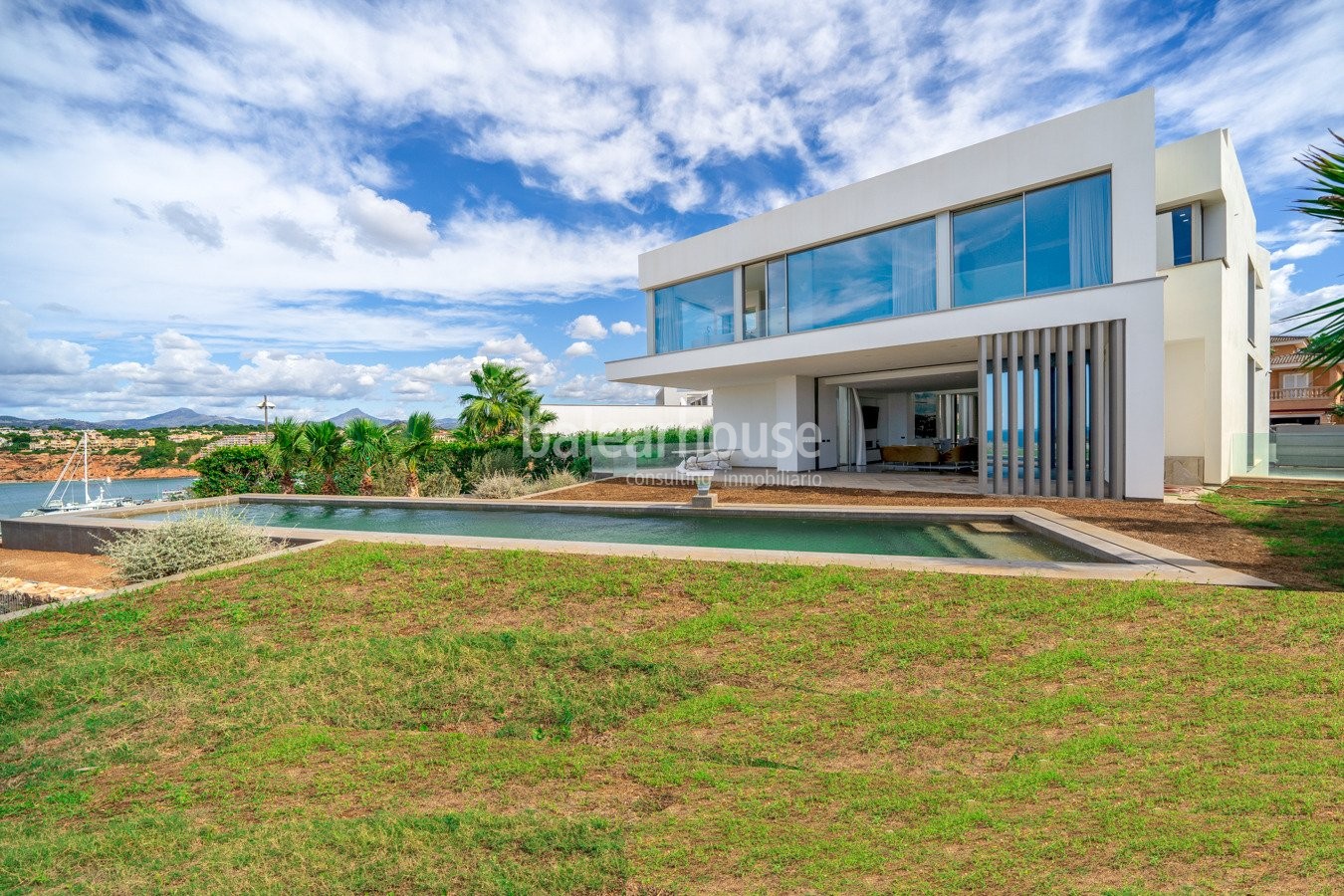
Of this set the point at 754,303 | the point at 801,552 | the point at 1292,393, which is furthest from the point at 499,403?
the point at 1292,393

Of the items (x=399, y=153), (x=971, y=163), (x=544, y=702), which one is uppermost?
(x=399, y=153)

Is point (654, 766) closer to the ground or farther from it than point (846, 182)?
closer to the ground

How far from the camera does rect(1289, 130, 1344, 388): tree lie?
4969mm

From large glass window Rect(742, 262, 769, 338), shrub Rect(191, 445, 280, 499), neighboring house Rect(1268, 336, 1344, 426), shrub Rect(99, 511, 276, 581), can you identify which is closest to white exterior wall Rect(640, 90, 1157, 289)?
large glass window Rect(742, 262, 769, 338)

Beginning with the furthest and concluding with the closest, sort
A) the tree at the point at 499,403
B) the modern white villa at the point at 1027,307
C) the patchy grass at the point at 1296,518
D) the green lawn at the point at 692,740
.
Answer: the tree at the point at 499,403 < the modern white villa at the point at 1027,307 < the patchy grass at the point at 1296,518 < the green lawn at the point at 692,740

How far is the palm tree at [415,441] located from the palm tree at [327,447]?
2.03m

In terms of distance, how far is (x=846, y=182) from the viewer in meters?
14.6

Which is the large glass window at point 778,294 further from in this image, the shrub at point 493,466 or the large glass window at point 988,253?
the shrub at point 493,466

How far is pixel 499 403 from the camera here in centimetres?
2481

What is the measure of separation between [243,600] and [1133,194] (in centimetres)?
1516

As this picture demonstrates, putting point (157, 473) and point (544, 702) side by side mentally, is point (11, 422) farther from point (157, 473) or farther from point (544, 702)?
point (544, 702)

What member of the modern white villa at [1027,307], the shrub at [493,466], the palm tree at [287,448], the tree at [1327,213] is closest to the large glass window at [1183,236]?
the modern white villa at [1027,307]

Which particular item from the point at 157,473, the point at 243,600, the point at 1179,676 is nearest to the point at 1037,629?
the point at 1179,676

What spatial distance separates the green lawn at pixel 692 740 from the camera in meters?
2.23
